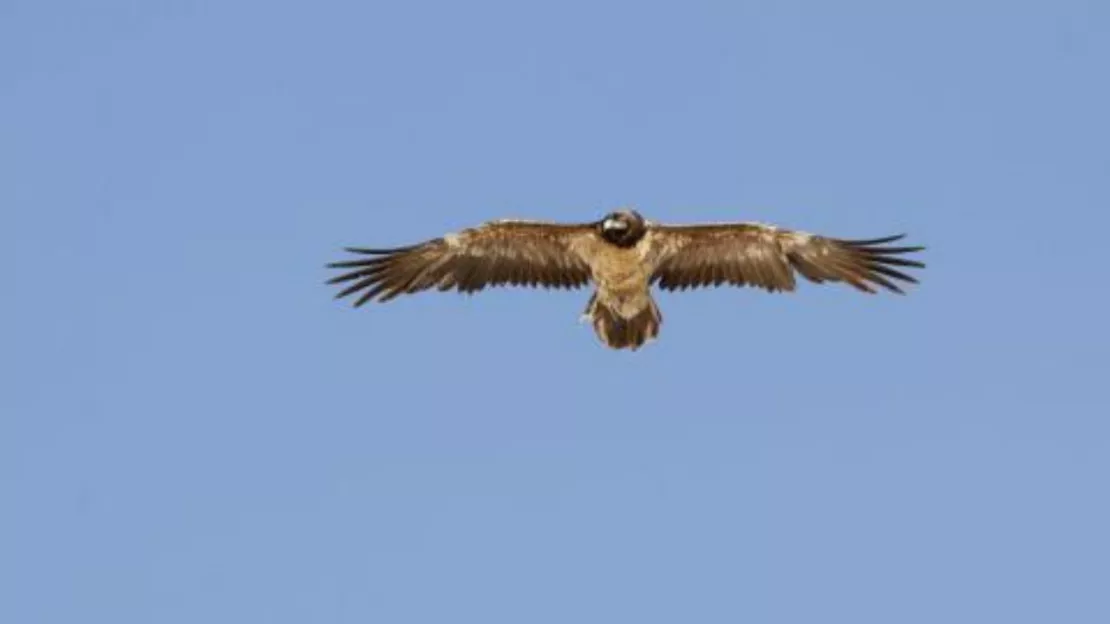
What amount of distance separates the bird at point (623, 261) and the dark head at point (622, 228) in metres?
0.02

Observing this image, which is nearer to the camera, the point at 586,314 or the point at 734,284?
the point at 586,314

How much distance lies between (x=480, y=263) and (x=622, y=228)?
2.77m

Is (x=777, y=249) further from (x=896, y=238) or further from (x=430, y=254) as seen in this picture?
(x=430, y=254)

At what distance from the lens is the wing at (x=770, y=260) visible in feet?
96.6

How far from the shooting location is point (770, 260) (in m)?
29.9

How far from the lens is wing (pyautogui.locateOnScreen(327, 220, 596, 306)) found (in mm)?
28922

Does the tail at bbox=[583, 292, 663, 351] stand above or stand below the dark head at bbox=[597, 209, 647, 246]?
below

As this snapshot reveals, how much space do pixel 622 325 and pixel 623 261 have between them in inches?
53.0

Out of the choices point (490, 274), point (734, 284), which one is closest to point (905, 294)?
point (734, 284)

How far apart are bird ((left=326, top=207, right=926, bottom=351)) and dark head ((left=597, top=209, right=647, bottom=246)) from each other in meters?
0.02

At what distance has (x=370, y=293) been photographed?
29.5 metres

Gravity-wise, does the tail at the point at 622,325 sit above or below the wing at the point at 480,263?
below

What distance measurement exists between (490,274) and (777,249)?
5174mm

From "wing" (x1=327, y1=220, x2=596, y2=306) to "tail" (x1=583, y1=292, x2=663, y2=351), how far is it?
1.15m
